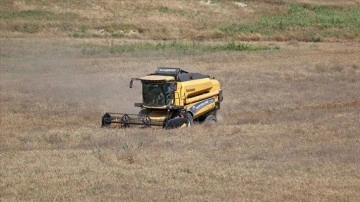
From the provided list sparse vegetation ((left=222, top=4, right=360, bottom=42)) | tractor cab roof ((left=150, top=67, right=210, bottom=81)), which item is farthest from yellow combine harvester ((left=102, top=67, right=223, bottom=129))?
sparse vegetation ((left=222, top=4, right=360, bottom=42))

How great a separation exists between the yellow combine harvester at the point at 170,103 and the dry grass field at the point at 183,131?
638 millimetres

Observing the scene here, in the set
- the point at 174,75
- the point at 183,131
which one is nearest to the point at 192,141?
the point at 183,131

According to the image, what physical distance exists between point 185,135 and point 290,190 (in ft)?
21.7

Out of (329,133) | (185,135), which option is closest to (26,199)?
(185,135)

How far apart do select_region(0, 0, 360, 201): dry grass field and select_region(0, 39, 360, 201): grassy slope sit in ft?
0.12

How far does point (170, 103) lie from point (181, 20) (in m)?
40.8

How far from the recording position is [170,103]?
70.4ft

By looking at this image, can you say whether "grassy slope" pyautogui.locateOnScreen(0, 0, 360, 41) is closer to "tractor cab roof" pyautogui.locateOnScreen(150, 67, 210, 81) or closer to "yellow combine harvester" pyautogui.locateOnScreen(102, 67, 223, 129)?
"tractor cab roof" pyautogui.locateOnScreen(150, 67, 210, 81)

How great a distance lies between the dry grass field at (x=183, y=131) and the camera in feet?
43.0

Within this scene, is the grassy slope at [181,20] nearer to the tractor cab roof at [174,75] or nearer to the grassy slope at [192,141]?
the grassy slope at [192,141]

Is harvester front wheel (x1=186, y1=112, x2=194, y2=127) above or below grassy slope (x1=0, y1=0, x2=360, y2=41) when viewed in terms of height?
above

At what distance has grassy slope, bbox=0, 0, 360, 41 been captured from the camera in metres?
55.6

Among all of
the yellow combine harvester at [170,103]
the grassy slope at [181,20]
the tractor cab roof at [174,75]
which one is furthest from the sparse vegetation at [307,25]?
the tractor cab roof at [174,75]

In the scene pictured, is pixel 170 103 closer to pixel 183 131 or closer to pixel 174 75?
pixel 174 75
